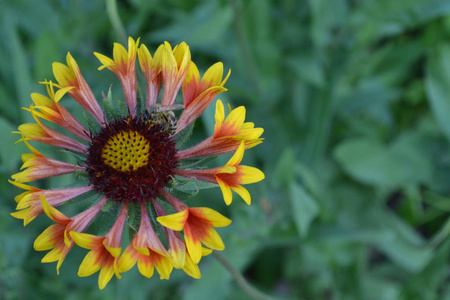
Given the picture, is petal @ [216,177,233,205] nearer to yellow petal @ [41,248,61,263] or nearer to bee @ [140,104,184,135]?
bee @ [140,104,184,135]

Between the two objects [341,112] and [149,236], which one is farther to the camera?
[341,112]

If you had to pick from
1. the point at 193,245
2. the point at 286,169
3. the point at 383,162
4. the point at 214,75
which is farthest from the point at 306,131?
the point at 193,245

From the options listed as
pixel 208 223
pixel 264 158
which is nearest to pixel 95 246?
pixel 208 223

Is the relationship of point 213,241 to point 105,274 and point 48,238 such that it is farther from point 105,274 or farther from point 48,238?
point 48,238

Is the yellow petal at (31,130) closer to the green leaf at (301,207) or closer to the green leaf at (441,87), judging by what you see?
the green leaf at (301,207)

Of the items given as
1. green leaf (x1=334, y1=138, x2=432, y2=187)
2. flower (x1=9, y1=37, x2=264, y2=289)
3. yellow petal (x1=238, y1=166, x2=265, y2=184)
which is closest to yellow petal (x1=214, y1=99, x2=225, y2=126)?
flower (x1=9, y1=37, x2=264, y2=289)

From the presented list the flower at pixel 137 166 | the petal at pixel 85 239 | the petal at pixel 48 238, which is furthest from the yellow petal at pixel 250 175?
the petal at pixel 48 238

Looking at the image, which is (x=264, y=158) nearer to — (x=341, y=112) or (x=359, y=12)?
(x=341, y=112)
